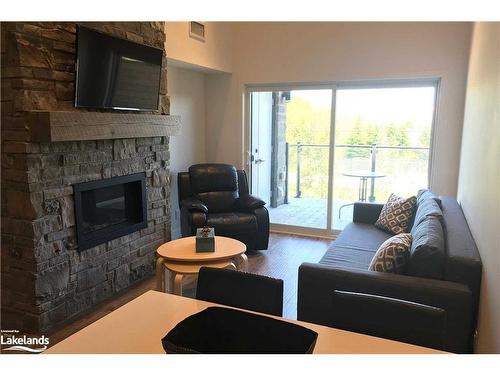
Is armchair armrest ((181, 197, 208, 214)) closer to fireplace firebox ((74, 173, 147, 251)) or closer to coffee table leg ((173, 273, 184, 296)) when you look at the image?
fireplace firebox ((74, 173, 147, 251))

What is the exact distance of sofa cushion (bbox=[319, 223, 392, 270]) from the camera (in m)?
3.00

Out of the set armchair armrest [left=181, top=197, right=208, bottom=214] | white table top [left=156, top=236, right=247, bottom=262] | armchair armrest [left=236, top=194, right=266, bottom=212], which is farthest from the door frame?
white table top [left=156, top=236, right=247, bottom=262]

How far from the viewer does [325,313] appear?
7.40ft

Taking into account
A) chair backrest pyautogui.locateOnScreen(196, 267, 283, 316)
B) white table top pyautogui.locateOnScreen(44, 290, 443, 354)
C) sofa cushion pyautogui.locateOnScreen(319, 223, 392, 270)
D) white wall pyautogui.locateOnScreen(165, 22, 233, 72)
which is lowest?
sofa cushion pyautogui.locateOnScreen(319, 223, 392, 270)

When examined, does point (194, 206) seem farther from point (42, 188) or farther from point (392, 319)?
point (392, 319)

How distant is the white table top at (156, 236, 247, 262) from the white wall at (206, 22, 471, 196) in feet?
8.24

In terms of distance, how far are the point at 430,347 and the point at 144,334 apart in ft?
3.33

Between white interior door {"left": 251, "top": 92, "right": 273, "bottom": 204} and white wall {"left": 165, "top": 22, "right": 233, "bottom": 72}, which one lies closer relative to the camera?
white wall {"left": 165, "top": 22, "right": 233, "bottom": 72}

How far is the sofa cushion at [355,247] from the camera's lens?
9.84ft

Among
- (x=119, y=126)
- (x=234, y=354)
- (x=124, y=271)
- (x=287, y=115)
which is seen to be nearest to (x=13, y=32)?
(x=119, y=126)

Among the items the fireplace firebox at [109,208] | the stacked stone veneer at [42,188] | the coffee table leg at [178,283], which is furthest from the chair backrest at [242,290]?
the fireplace firebox at [109,208]

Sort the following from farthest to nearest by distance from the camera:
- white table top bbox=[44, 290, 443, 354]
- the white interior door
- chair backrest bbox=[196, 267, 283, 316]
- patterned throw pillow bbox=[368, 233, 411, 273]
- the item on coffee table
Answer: the white interior door, the item on coffee table, patterned throw pillow bbox=[368, 233, 411, 273], chair backrest bbox=[196, 267, 283, 316], white table top bbox=[44, 290, 443, 354]

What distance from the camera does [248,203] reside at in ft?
15.4
